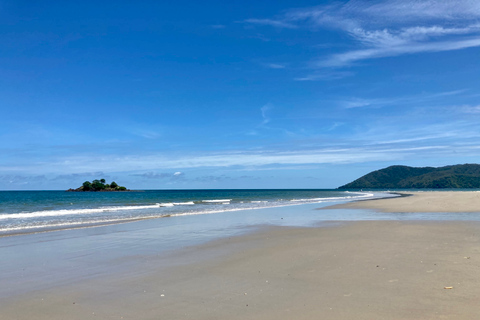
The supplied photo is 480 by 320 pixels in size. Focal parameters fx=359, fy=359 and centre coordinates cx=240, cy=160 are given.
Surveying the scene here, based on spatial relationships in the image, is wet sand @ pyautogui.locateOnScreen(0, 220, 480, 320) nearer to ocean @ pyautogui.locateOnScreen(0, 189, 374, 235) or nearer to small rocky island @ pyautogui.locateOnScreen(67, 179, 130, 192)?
ocean @ pyautogui.locateOnScreen(0, 189, 374, 235)

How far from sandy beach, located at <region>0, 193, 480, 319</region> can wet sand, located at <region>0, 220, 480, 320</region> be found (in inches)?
0.6

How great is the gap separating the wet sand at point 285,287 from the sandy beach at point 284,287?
0.05 ft

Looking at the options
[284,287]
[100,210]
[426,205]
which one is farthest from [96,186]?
[284,287]

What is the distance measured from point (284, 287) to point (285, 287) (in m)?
0.02

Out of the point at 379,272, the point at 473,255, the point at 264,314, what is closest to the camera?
the point at 264,314

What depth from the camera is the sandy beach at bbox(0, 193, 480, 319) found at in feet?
17.8

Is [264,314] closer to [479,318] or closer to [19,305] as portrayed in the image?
[479,318]

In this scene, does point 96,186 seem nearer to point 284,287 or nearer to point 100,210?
point 100,210

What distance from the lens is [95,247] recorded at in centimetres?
1221

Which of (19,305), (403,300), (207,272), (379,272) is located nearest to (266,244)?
(207,272)

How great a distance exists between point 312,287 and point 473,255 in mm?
4918

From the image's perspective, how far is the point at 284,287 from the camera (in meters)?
6.68

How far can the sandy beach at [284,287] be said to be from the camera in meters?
5.43

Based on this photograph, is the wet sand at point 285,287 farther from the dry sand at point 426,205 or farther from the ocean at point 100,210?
the dry sand at point 426,205
